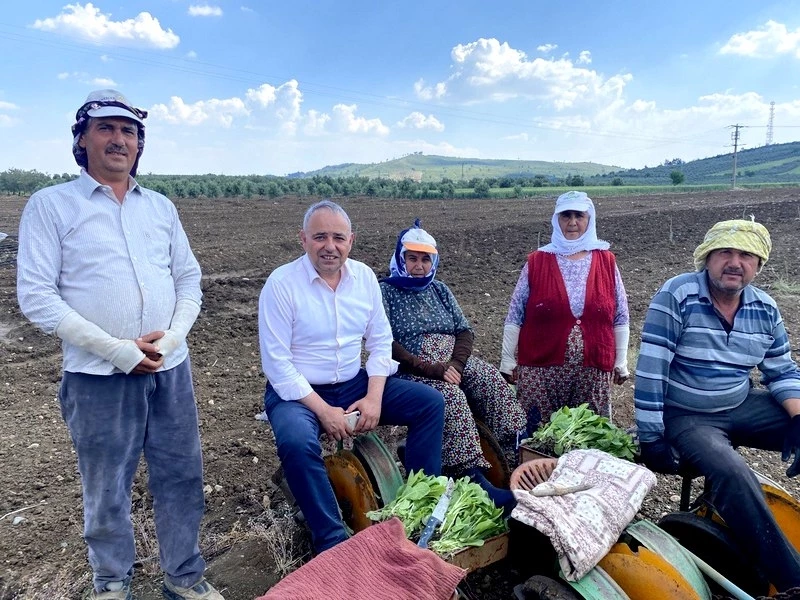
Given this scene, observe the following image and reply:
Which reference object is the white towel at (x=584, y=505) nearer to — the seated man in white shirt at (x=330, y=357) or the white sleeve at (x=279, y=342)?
the seated man in white shirt at (x=330, y=357)

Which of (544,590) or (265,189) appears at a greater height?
(265,189)

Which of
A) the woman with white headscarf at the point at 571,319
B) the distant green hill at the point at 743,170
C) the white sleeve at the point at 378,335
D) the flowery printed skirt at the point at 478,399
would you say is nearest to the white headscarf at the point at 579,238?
the woman with white headscarf at the point at 571,319

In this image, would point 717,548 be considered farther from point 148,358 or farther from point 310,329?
point 148,358

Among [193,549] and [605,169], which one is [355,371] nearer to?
[193,549]

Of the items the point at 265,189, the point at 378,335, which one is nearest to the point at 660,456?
the point at 378,335

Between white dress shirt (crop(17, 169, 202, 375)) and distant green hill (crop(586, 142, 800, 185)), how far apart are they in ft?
222

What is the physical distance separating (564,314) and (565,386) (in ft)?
1.67

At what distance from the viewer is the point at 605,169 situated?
147 m

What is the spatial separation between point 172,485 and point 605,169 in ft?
516

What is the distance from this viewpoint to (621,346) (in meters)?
4.00

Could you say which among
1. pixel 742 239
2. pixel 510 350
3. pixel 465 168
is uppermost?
pixel 465 168

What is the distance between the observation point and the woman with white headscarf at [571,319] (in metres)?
3.87

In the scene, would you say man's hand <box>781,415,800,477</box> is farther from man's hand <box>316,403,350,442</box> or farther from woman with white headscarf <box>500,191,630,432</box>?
man's hand <box>316,403,350,442</box>

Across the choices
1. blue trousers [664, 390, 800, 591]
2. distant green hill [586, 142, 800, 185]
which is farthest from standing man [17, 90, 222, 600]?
distant green hill [586, 142, 800, 185]
